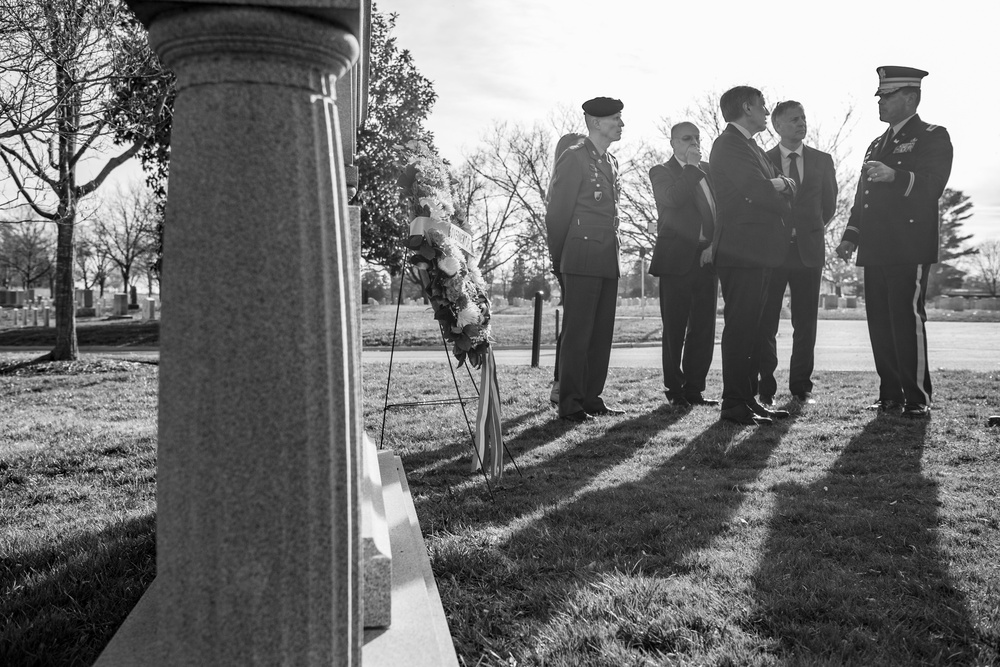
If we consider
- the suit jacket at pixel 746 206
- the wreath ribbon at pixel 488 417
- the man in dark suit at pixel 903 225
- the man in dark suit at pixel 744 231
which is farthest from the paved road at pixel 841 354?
the wreath ribbon at pixel 488 417

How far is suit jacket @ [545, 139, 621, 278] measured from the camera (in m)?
6.41

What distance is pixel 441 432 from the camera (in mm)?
5949

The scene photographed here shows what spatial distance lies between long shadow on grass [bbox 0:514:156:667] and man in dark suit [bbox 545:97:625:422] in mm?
3642

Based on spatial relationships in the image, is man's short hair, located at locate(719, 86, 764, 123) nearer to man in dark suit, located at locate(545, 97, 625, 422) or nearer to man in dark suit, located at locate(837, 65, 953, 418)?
man in dark suit, located at locate(545, 97, 625, 422)

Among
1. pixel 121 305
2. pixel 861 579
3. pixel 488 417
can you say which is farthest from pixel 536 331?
pixel 121 305

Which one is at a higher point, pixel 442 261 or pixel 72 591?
pixel 442 261

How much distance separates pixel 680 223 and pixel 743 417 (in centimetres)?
198

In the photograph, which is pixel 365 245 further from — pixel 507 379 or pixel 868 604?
pixel 868 604

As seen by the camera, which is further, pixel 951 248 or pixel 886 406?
pixel 951 248

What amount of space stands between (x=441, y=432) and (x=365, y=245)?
13962mm

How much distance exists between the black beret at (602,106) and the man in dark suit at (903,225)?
220 centimetres

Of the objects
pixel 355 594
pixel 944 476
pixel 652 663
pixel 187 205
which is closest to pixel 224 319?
pixel 187 205

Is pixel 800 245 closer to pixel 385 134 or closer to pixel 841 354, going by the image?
pixel 841 354

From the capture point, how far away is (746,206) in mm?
6188
